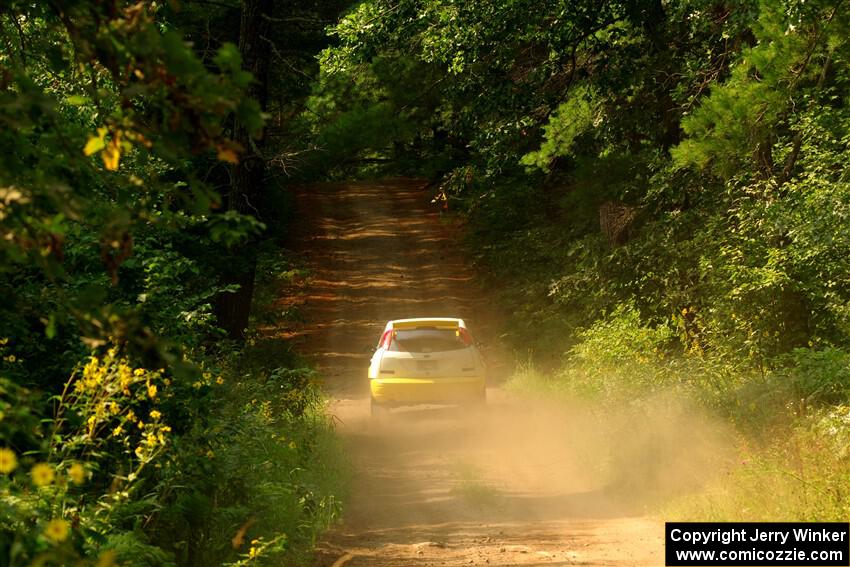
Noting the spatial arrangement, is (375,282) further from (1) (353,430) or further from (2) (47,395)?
(2) (47,395)

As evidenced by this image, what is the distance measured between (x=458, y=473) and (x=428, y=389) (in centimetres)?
405

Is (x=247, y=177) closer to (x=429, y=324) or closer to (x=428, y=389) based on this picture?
(x=429, y=324)

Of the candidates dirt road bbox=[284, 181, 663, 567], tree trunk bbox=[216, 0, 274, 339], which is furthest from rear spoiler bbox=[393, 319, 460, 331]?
tree trunk bbox=[216, 0, 274, 339]

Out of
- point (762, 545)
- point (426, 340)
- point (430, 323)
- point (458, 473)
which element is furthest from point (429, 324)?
point (762, 545)

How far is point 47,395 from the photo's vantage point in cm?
757

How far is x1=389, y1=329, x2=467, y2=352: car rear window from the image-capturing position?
17.6 meters

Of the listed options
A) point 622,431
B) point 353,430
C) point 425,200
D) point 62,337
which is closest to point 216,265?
point 353,430

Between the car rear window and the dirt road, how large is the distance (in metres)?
1.30

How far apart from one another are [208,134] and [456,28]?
1341cm

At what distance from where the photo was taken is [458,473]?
13.4 m

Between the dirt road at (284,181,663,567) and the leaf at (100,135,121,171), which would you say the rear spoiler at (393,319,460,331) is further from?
the leaf at (100,135,121,171)

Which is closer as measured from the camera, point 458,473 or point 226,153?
point 226,153

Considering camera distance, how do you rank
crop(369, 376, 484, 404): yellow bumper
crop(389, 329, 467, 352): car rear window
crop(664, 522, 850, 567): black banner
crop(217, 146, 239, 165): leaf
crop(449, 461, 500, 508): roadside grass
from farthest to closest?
crop(389, 329, 467, 352): car rear window < crop(369, 376, 484, 404): yellow bumper < crop(449, 461, 500, 508): roadside grass < crop(664, 522, 850, 567): black banner < crop(217, 146, 239, 165): leaf

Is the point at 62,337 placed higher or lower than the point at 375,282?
lower
